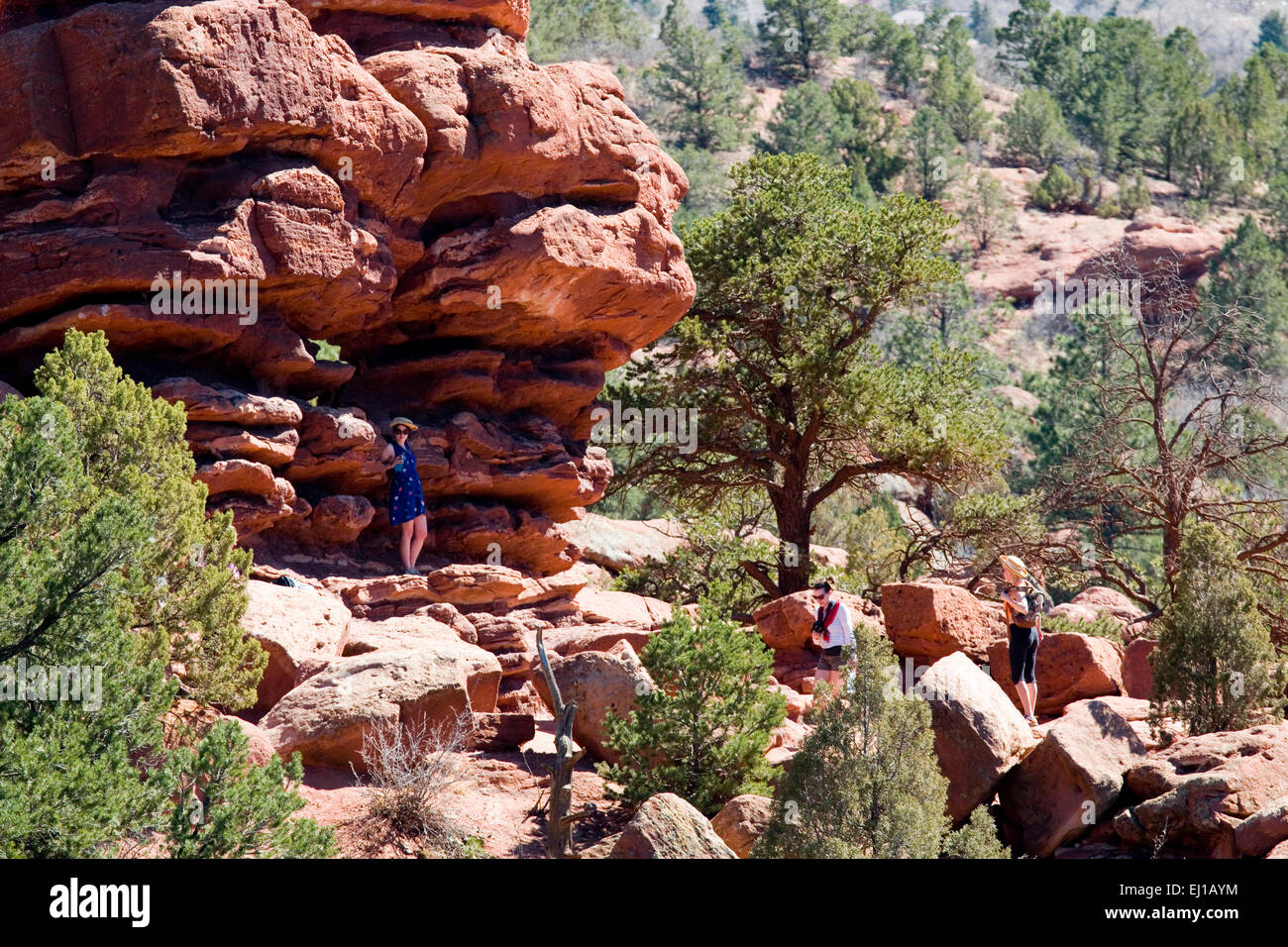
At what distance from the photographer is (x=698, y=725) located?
1070 centimetres

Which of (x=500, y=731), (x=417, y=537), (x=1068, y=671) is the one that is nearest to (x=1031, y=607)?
(x=1068, y=671)

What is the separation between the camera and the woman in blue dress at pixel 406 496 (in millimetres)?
14781

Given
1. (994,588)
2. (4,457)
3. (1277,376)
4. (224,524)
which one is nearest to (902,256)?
(994,588)

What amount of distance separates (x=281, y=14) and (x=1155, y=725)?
10.7 metres

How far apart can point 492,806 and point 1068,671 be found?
718cm

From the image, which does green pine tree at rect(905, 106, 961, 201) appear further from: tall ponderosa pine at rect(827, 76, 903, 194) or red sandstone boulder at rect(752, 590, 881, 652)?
red sandstone boulder at rect(752, 590, 881, 652)

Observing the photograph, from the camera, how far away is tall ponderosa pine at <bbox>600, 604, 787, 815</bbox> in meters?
10.5

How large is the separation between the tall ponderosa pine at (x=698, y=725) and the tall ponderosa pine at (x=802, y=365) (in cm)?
857

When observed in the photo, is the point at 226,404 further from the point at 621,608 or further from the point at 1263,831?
the point at 1263,831

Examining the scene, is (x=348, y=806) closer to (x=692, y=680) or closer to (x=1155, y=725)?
(x=692, y=680)

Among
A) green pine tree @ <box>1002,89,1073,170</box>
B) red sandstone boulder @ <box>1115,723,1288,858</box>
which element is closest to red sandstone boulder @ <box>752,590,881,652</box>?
red sandstone boulder @ <box>1115,723,1288,858</box>

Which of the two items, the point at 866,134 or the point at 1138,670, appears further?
the point at 866,134

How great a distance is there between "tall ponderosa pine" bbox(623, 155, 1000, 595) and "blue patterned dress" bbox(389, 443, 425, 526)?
578cm

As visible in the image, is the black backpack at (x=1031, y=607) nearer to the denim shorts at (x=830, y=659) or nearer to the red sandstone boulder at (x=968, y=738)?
the red sandstone boulder at (x=968, y=738)
